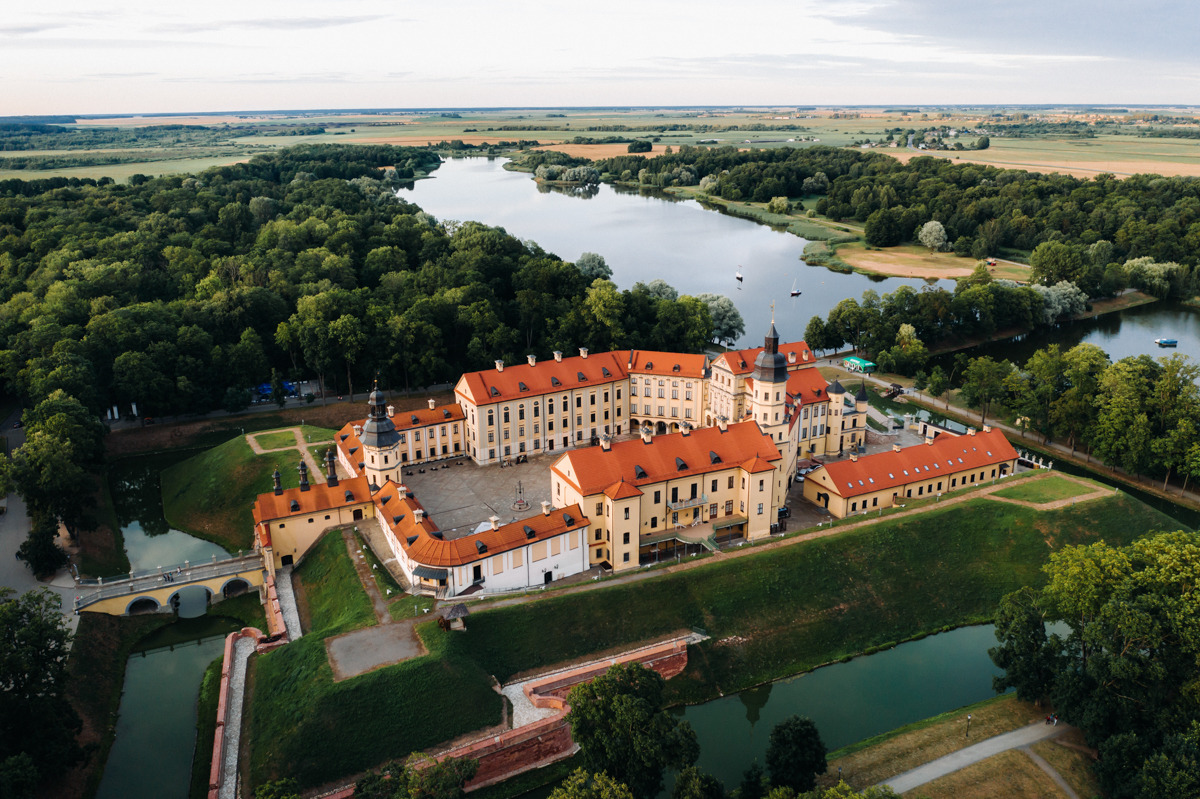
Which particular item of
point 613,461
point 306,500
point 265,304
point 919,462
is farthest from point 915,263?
point 306,500

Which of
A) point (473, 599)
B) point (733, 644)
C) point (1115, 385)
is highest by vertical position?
point (1115, 385)

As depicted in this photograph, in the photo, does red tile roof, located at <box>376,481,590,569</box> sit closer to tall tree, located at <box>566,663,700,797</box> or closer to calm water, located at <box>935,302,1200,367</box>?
tall tree, located at <box>566,663,700,797</box>

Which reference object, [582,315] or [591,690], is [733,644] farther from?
[582,315]

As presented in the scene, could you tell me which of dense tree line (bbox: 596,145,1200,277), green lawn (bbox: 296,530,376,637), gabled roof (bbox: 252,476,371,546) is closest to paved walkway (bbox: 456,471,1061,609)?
green lawn (bbox: 296,530,376,637)

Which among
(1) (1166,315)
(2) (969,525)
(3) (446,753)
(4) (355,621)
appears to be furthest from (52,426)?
(1) (1166,315)

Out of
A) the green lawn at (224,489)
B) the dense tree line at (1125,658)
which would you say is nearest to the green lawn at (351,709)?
the green lawn at (224,489)

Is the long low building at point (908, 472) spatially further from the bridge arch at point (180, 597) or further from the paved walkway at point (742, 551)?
the bridge arch at point (180, 597)
